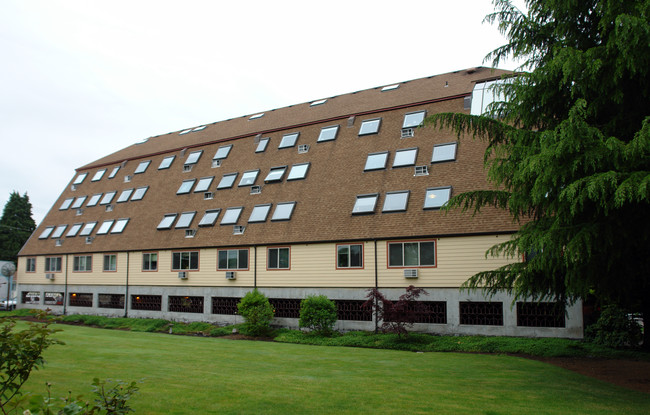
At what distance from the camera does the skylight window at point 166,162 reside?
33.9 metres

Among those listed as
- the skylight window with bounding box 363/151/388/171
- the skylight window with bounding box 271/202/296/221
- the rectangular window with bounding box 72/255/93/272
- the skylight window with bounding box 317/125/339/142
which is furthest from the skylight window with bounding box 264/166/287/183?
the rectangular window with bounding box 72/255/93/272

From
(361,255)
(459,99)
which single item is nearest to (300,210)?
(361,255)

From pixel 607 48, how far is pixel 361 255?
→ 44.7 ft

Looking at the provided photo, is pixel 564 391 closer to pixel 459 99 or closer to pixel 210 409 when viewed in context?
pixel 210 409

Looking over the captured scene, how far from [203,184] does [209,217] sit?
314cm

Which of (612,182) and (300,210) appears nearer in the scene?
(612,182)

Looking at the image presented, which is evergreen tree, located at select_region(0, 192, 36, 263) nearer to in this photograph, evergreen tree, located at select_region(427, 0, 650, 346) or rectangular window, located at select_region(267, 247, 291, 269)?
rectangular window, located at select_region(267, 247, 291, 269)

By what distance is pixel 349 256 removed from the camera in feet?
72.0

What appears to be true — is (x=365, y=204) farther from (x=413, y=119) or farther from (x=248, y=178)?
(x=248, y=178)

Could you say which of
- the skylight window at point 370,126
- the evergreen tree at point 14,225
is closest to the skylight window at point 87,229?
the skylight window at point 370,126

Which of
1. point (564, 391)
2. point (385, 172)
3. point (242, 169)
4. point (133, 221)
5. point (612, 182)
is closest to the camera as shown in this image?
point (612, 182)

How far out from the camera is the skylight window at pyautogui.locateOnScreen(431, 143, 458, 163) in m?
22.4

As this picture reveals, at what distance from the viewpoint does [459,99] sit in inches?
980

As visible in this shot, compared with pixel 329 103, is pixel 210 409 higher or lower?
lower
